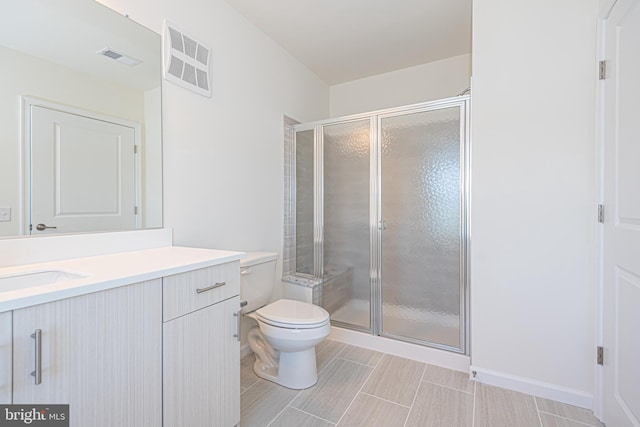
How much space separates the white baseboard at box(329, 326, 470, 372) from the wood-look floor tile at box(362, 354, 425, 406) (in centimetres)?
5

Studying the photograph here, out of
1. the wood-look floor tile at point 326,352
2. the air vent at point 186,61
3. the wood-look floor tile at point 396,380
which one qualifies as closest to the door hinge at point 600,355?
the wood-look floor tile at point 396,380

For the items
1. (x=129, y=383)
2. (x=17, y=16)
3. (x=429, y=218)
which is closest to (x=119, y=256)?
(x=129, y=383)

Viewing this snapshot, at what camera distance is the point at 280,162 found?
8.50ft

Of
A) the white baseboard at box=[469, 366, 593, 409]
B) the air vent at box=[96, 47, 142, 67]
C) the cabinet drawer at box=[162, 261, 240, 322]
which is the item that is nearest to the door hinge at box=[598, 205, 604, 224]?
the white baseboard at box=[469, 366, 593, 409]

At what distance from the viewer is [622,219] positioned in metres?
1.30

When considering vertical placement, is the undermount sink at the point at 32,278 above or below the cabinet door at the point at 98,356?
above

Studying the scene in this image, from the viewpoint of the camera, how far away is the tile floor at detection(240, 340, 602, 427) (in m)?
1.49

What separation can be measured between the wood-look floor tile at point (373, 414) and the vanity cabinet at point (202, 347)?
581mm

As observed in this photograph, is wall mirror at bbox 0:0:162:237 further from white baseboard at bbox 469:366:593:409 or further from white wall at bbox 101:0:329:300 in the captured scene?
white baseboard at bbox 469:366:593:409

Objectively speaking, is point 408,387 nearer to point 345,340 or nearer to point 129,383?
point 345,340

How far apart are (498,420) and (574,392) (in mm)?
507

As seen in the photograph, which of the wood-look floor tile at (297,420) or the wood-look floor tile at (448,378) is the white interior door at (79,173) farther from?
the wood-look floor tile at (448,378)

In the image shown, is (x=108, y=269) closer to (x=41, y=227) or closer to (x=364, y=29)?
(x=41, y=227)

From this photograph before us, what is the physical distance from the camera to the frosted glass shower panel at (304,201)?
2662 millimetres
